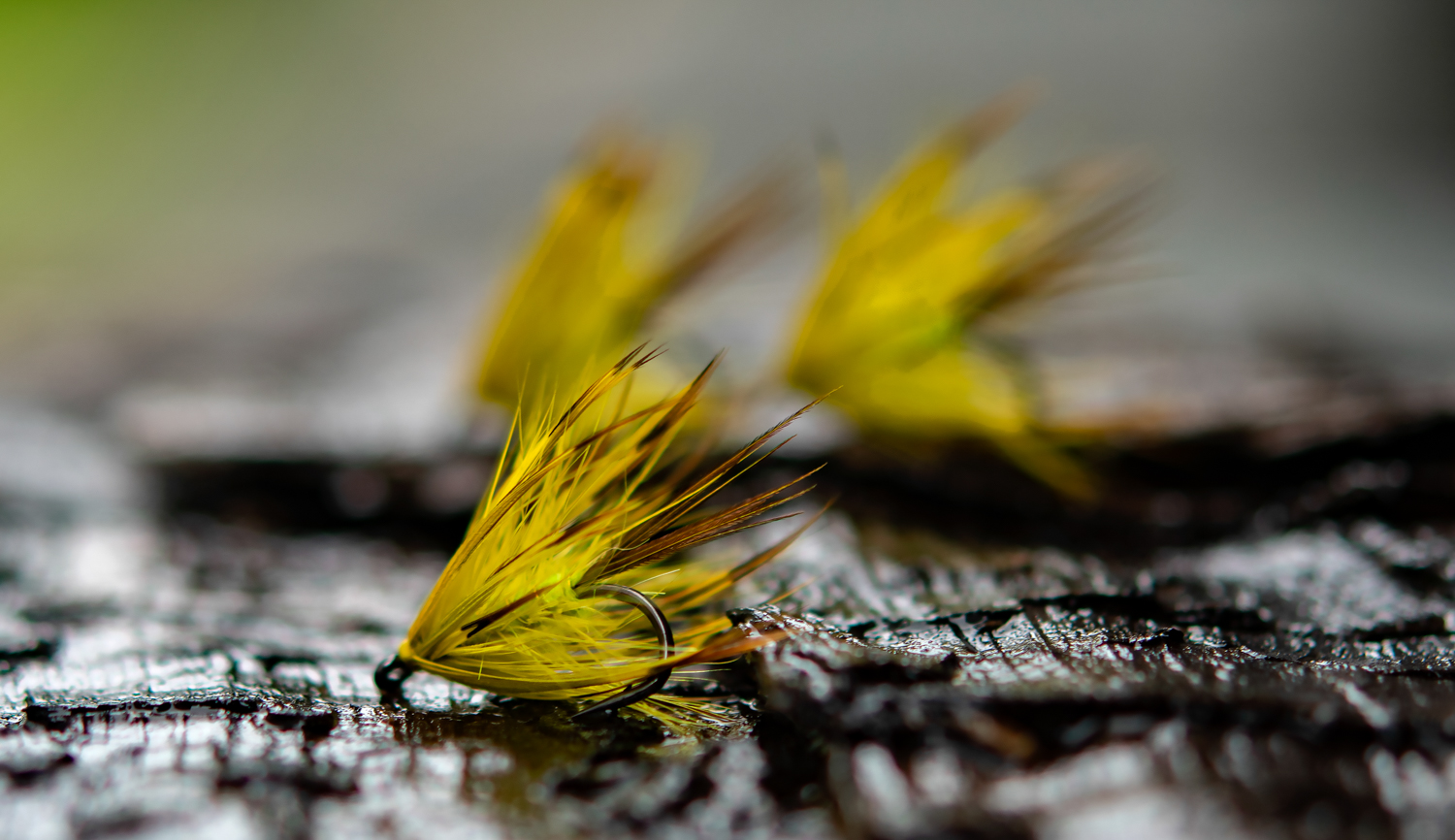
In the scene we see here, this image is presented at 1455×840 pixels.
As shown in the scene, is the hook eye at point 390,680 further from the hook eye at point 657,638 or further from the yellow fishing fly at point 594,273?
the yellow fishing fly at point 594,273

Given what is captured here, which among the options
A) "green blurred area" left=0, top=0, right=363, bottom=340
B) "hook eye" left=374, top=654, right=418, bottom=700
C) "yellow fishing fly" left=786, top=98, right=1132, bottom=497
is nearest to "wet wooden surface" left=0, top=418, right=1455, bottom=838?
"hook eye" left=374, top=654, right=418, bottom=700

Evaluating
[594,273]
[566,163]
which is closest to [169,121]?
[566,163]

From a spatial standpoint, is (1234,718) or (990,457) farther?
(990,457)

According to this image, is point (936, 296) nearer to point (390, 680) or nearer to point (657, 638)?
point (657, 638)

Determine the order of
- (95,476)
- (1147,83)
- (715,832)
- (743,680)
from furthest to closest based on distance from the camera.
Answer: (1147,83)
(95,476)
(743,680)
(715,832)

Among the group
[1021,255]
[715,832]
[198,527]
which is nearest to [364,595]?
[198,527]

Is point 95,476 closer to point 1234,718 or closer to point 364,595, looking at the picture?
point 364,595
